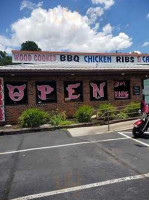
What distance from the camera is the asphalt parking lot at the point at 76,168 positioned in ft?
17.0

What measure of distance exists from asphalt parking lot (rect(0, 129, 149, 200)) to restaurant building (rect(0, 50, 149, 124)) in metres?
5.27

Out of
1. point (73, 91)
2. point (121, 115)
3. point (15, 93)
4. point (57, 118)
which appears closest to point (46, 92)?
point (73, 91)

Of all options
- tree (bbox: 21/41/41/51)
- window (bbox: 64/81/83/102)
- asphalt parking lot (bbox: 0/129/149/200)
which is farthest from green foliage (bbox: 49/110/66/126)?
tree (bbox: 21/41/41/51)

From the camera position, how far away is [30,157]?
813 centimetres

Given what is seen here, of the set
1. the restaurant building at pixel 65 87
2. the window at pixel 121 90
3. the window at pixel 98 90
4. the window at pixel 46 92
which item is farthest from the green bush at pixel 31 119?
the window at pixel 121 90

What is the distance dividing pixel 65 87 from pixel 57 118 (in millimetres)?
2918

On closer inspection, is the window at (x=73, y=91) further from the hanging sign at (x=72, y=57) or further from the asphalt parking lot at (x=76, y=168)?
the asphalt parking lot at (x=76, y=168)

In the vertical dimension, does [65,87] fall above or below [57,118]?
above

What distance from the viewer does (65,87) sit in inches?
660

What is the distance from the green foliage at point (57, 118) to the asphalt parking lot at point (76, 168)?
3.19 meters

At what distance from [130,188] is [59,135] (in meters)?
6.75

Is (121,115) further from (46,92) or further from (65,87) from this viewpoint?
(46,92)

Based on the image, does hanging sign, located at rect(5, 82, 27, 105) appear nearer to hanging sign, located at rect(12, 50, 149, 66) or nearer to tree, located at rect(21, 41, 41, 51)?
hanging sign, located at rect(12, 50, 149, 66)

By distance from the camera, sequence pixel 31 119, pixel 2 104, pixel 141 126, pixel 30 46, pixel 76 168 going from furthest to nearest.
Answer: pixel 30 46 → pixel 2 104 → pixel 31 119 → pixel 141 126 → pixel 76 168
